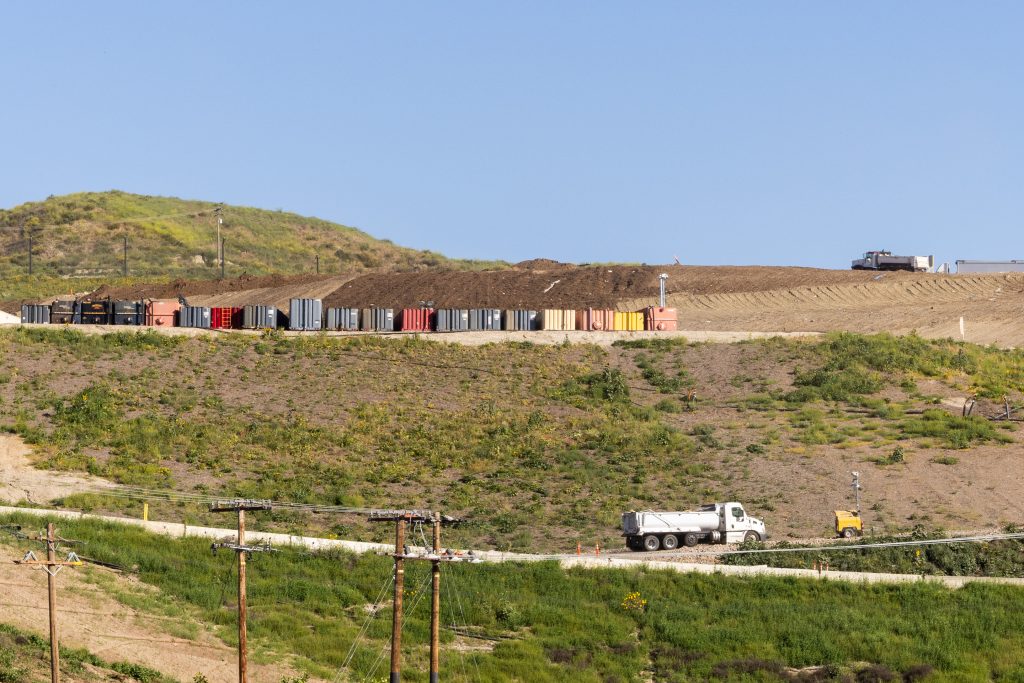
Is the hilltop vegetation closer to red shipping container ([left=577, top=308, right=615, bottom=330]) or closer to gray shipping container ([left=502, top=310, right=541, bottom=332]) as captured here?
gray shipping container ([left=502, top=310, right=541, bottom=332])

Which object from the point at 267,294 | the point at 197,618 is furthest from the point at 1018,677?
the point at 267,294

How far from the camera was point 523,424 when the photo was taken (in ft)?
249

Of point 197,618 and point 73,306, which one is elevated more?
point 73,306

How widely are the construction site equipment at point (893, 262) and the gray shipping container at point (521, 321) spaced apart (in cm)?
3423

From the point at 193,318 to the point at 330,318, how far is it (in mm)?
8559

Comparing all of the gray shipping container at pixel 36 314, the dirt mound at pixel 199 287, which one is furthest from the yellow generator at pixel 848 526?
the dirt mound at pixel 199 287

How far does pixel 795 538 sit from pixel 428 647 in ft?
62.9

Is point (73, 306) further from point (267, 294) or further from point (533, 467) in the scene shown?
point (533, 467)

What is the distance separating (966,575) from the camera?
174 ft

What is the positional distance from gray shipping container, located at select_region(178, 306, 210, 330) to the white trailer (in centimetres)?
4417

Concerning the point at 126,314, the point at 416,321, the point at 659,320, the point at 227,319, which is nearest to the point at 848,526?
the point at 659,320

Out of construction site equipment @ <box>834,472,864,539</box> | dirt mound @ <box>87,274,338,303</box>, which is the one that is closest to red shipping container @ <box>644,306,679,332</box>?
dirt mound @ <box>87,274,338,303</box>

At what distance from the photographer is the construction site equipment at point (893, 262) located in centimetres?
11612

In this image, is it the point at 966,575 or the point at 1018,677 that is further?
the point at 966,575
